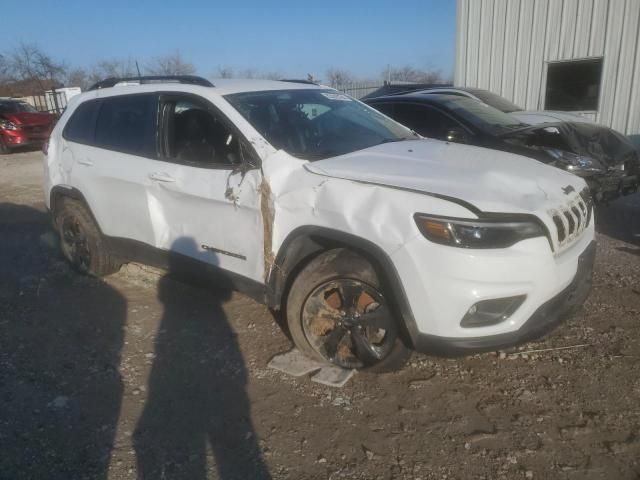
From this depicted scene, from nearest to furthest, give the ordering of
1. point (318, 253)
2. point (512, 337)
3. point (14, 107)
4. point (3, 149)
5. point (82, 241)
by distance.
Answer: point (512, 337) → point (318, 253) → point (82, 241) → point (3, 149) → point (14, 107)

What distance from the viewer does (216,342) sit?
3.47 metres

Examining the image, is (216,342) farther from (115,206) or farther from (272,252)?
(115,206)

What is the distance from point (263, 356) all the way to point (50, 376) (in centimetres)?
133

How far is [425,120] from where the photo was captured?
613cm

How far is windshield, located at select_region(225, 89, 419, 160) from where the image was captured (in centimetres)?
326

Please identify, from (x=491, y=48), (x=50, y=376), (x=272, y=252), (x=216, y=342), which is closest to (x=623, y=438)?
(x=272, y=252)

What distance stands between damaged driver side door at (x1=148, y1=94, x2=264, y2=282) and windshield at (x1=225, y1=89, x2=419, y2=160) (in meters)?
0.24

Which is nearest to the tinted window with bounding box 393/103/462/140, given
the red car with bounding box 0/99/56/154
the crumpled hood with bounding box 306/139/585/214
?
the crumpled hood with bounding box 306/139/585/214

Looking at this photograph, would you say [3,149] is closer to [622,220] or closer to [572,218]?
[622,220]

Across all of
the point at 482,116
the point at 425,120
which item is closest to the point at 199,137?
the point at 425,120

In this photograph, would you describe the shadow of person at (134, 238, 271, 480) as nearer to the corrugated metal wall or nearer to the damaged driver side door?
Result: the damaged driver side door

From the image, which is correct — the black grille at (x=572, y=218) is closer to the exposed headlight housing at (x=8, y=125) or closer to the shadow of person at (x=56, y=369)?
the shadow of person at (x=56, y=369)

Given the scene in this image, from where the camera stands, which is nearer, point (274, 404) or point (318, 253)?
point (274, 404)

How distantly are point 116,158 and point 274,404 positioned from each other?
2330 mm
